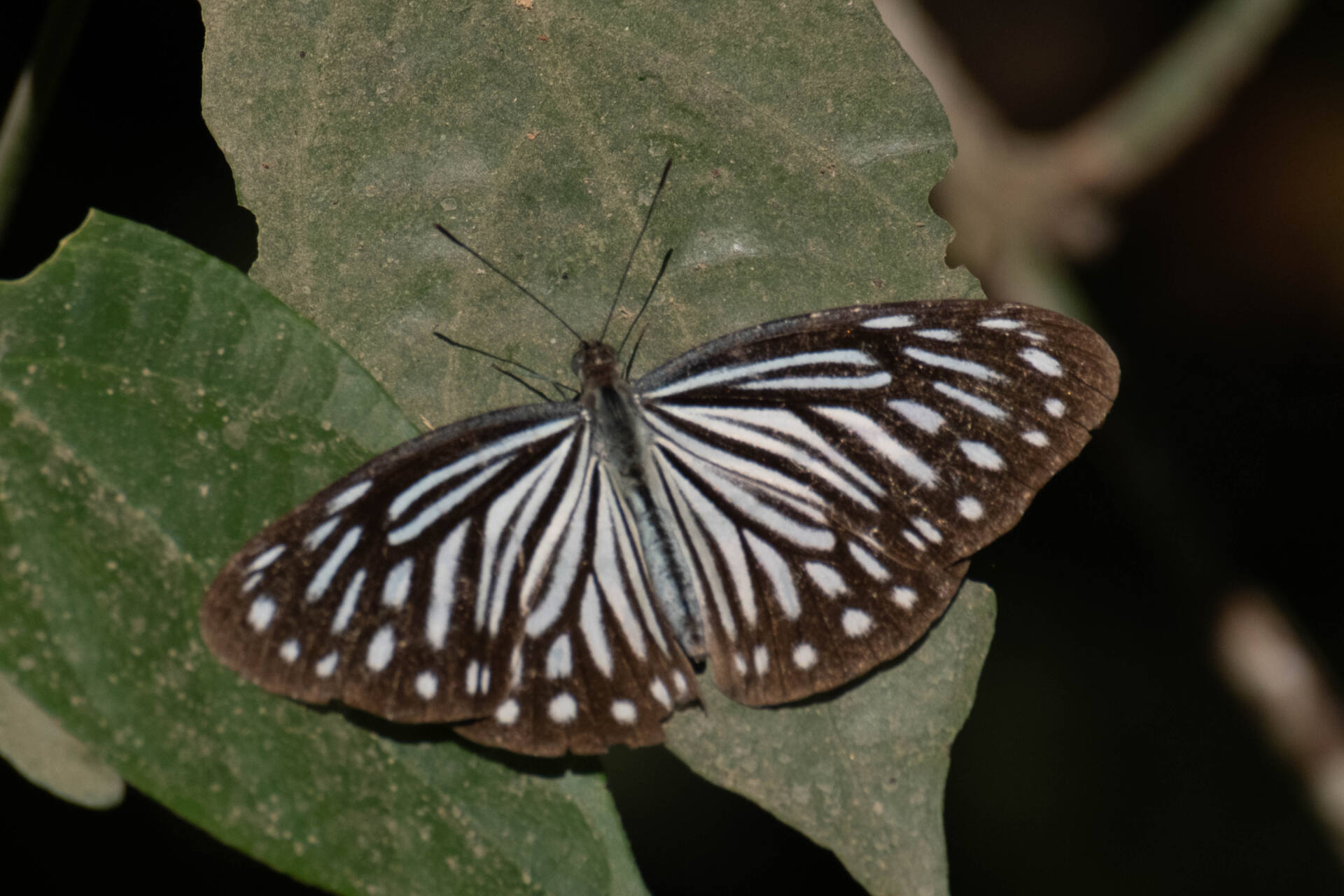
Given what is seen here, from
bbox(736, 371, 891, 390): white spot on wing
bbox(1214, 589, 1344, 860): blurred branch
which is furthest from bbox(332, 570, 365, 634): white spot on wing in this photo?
bbox(1214, 589, 1344, 860): blurred branch

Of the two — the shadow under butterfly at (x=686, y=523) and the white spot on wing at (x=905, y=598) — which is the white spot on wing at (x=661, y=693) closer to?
the shadow under butterfly at (x=686, y=523)

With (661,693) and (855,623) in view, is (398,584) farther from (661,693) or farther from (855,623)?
(855,623)

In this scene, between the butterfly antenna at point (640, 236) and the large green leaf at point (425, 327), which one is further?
the butterfly antenna at point (640, 236)

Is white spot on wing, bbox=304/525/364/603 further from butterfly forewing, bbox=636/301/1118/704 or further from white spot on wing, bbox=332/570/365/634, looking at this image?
butterfly forewing, bbox=636/301/1118/704

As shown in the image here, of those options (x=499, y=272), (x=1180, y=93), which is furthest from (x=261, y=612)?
(x=1180, y=93)

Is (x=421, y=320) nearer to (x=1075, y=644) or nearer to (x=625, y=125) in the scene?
(x=625, y=125)

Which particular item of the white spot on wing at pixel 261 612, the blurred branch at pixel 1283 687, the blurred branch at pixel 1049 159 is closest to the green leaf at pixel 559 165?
the white spot on wing at pixel 261 612

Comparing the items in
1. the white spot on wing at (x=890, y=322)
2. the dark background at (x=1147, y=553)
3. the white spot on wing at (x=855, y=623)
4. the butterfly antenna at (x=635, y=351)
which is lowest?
the dark background at (x=1147, y=553)

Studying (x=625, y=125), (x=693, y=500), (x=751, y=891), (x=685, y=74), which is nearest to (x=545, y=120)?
(x=625, y=125)
